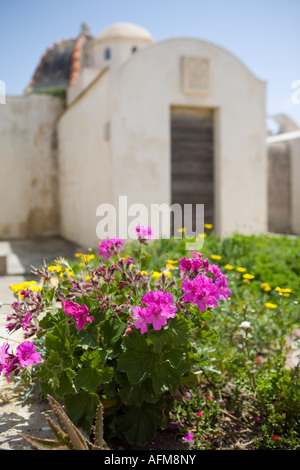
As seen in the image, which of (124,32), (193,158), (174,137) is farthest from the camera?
(124,32)

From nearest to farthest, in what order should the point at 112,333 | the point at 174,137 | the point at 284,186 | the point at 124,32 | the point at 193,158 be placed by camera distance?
the point at 112,333
the point at 174,137
the point at 193,158
the point at 284,186
the point at 124,32

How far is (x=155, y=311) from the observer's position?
71.2 inches

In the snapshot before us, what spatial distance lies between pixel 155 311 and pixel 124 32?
14.2 metres

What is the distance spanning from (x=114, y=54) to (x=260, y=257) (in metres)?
11.1

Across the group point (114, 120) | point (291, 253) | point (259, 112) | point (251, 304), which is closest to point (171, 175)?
point (114, 120)

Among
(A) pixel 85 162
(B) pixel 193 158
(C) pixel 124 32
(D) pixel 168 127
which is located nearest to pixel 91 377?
(D) pixel 168 127

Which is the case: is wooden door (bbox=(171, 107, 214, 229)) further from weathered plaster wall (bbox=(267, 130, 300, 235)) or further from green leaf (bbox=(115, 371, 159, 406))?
green leaf (bbox=(115, 371, 159, 406))

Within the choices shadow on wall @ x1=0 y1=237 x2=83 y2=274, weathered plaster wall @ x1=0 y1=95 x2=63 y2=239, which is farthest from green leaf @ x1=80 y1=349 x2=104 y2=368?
weathered plaster wall @ x1=0 y1=95 x2=63 y2=239

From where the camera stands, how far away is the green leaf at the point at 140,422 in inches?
79.0

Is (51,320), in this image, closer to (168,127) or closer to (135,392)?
(135,392)

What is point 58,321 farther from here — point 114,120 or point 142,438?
point 114,120

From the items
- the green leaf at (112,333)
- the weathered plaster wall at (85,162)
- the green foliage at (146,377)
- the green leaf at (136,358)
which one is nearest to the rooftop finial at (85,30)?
the weathered plaster wall at (85,162)

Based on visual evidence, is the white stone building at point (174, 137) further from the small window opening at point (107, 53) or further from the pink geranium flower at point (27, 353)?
the pink geranium flower at point (27, 353)

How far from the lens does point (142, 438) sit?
200 cm
